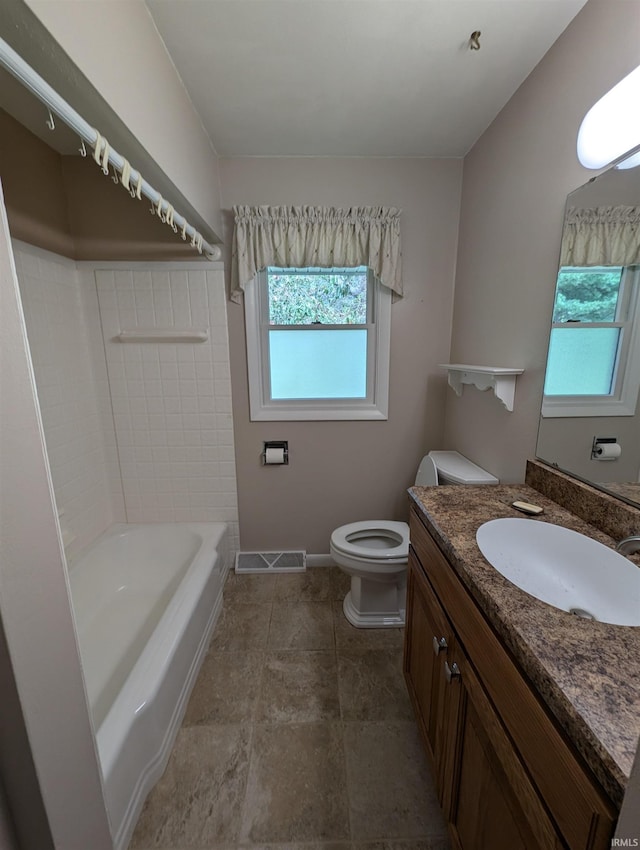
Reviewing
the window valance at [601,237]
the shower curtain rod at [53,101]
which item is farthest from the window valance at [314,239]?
the window valance at [601,237]

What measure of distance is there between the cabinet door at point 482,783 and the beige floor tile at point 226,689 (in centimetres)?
80

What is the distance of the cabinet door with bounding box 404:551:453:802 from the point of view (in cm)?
93

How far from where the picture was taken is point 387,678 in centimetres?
145

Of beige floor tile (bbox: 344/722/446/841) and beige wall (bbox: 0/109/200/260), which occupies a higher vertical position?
beige wall (bbox: 0/109/200/260)

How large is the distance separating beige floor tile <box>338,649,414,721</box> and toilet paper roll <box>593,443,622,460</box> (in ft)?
3.96

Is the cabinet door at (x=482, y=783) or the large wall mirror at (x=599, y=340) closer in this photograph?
the cabinet door at (x=482, y=783)

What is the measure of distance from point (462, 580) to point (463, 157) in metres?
2.10

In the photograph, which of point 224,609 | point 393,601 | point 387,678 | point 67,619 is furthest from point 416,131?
point 224,609

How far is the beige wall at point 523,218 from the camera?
3.25 ft

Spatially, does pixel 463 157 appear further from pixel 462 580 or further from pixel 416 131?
pixel 462 580

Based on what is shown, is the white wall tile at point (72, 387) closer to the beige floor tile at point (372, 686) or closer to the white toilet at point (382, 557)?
the white toilet at point (382, 557)

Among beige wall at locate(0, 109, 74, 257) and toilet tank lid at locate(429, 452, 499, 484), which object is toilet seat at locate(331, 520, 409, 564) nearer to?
toilet tank lid at locate(429, 452, 499, 484)

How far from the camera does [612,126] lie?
0.87m

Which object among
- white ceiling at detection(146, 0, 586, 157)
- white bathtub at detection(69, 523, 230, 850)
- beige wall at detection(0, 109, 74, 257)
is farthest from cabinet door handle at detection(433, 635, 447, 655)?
beige wall at detection(0, 109, 74, 257)
